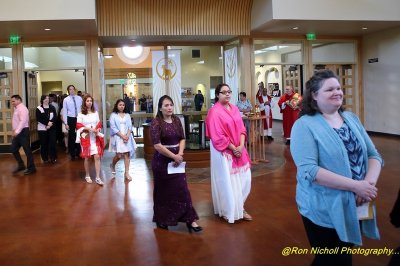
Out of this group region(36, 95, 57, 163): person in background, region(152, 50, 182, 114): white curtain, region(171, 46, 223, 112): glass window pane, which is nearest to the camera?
region(36, 95, 57, 163): person in background

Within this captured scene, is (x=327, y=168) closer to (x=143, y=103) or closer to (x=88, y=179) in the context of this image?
(x=88, y=179)

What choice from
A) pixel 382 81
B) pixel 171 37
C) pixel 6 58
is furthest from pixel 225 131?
pixel 382 81

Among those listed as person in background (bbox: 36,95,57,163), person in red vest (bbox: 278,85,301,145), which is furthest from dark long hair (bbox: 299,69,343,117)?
person in red vest (bbox: 278,85,301,145)

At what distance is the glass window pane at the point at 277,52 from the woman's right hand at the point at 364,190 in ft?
35.7

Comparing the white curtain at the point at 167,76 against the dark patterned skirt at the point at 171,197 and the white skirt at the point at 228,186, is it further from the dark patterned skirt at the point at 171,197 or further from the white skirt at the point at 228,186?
the dark patterned skirt at the point at 171,197

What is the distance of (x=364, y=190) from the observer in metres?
2.20

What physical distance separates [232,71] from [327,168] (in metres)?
11.3

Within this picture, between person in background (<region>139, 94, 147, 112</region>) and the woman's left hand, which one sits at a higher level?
person in background (<region>139, 94, 147, 112</region>)

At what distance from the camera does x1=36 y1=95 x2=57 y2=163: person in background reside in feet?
31.5

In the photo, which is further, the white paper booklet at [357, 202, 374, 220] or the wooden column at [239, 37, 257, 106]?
the wooden column at [239, 37, 257, 106]

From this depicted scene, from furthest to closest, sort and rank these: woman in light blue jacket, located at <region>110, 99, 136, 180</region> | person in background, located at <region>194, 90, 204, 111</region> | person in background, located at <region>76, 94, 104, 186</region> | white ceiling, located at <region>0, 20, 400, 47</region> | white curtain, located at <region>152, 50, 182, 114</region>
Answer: person in background, located at <region>194, 90, 204, 111</region>, white curtain, located at <region>152, 50, 182, 114</region>, white ceiling, located at <region>0, 20, 400, 47</region>, woman in light blue jacket, located at <region>110, 99, 136, 180</region>, person in background, located at <region>76, 94, 104, 186</region>

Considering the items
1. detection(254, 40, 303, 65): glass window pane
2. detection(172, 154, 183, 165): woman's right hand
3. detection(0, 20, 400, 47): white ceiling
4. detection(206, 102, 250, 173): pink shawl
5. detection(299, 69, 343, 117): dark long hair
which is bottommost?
detection(172, 154, 183, 165): woman's right hand

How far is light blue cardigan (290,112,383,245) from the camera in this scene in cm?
224

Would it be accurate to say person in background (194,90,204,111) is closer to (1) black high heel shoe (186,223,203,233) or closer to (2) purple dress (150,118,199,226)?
(2) purple dress (150,118,199,226)
